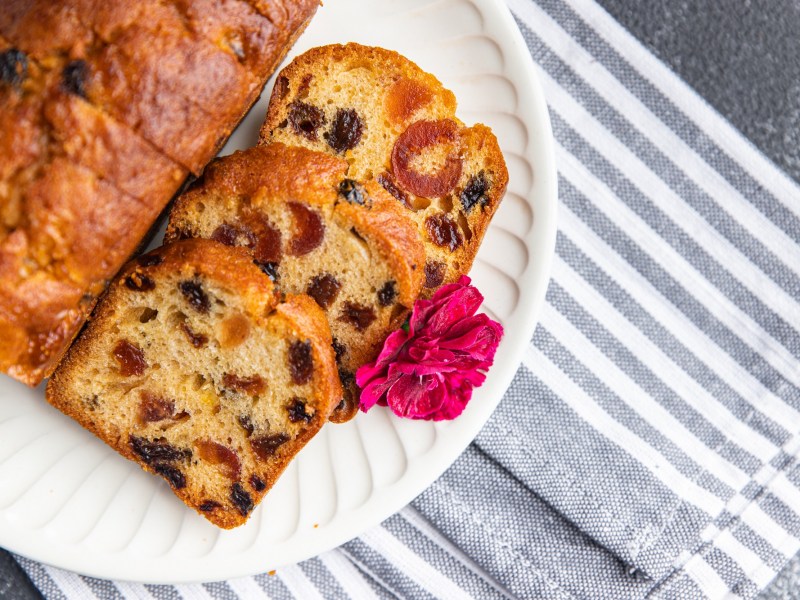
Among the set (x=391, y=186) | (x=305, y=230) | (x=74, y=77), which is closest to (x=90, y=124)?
(x=74, y=77)

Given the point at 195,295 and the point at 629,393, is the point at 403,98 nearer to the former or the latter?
the point at 195,295

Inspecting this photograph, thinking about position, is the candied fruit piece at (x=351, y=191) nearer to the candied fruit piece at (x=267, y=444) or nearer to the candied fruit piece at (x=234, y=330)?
the candied fruit piece at (x=234, y=330)

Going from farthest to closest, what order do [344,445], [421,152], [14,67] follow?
[344,445]
[421,152]
[14,67]

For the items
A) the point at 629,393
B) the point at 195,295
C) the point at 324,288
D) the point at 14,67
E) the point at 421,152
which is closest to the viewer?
the point at 14,67

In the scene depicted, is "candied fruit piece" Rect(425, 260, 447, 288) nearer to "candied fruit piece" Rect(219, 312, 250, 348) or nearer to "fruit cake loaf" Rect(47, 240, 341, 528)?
"fruit cake loaf" Rect(47, 240, 341, 528)

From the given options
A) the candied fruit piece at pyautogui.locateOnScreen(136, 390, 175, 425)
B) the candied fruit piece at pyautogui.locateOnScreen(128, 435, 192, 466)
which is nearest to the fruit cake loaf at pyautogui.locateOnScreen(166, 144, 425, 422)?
the candied fruit piece at pyautogui.locateOnScreen(136, 390, 175, 425)

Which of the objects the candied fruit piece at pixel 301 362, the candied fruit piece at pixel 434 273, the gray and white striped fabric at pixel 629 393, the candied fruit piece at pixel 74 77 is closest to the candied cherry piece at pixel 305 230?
the candied fruit piece at pixel 301 362

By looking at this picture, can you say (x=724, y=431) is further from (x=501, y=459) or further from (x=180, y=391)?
(x=180, y=391)
